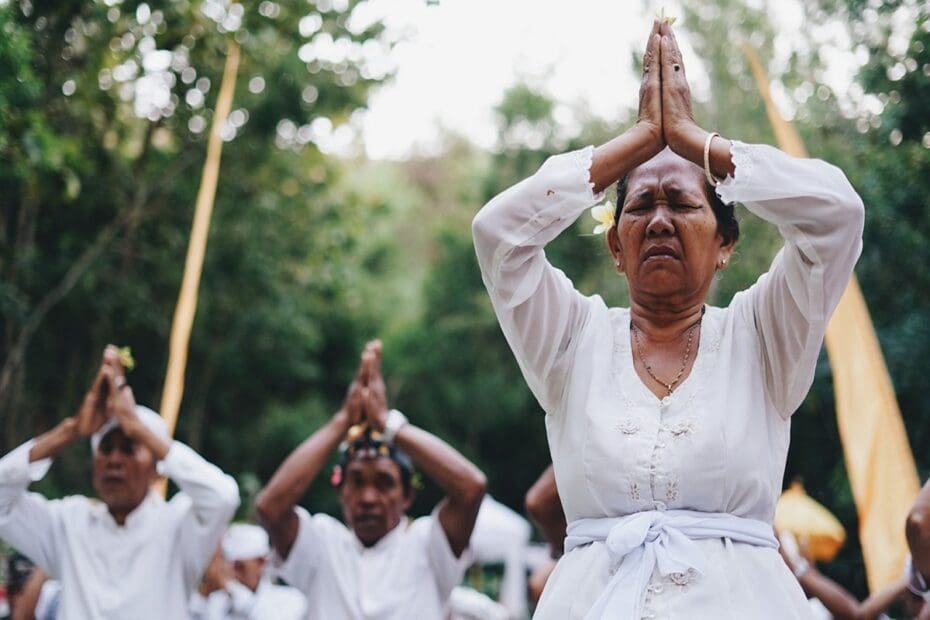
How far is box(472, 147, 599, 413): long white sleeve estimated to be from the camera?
3.27m

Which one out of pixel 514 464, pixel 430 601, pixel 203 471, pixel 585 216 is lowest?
pixel 514 464

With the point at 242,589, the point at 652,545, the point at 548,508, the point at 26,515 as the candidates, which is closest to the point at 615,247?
the point at 652,545

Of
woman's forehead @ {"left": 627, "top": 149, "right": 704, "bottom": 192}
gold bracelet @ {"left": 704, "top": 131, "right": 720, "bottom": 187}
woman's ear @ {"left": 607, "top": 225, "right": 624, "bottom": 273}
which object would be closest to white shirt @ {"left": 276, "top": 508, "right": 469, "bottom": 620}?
woman's ear @ {"left": 607, "top": 225, "right": 624, "bottom": 273}

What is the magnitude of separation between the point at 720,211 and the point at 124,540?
3796 mm

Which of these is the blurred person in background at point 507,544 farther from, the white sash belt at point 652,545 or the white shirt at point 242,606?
the white sash belt at point 652,545

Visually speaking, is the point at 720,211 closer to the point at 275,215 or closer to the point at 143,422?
the point at 143,422

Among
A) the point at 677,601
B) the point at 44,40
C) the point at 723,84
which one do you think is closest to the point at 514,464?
the point at 723,84

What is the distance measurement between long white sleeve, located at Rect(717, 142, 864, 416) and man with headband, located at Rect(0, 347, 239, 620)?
141 inches

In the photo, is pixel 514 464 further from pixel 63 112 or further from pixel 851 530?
pixel 63 112

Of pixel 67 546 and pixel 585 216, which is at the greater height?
pixel 585 216

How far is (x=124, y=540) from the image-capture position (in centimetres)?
611

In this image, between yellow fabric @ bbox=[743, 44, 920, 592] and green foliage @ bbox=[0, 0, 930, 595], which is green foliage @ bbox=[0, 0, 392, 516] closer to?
green foliage @ bbox=[0, 0, 930, 595]

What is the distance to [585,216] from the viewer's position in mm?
19750

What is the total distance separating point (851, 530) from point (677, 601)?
Result: 12.7 metres
